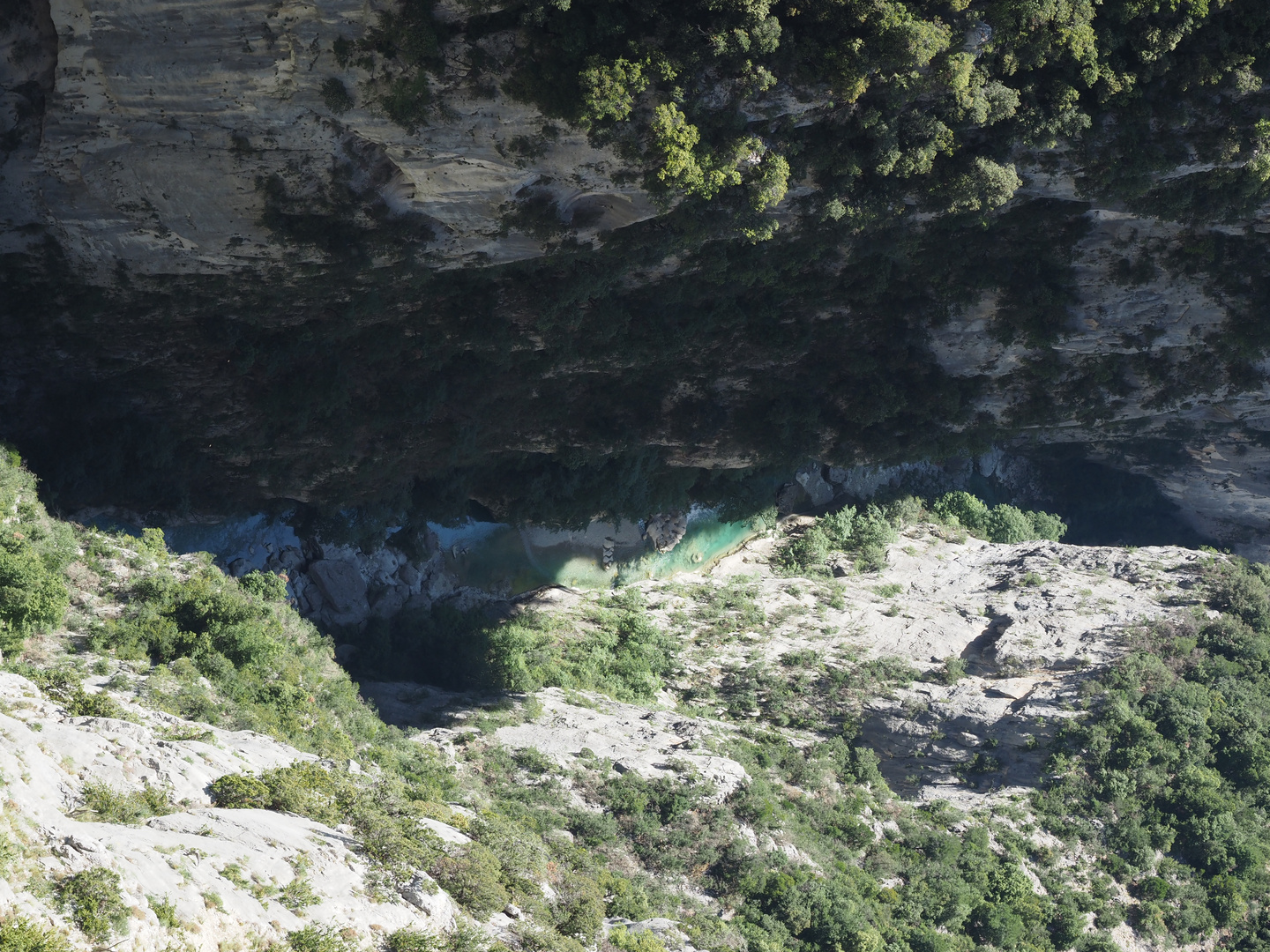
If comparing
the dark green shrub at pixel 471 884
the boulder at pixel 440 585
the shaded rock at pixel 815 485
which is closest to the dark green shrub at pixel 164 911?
the dark green shrub at pixel 471 884

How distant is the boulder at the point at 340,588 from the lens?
126 ft

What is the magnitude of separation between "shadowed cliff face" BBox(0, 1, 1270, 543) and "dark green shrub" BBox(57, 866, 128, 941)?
15.1 metres

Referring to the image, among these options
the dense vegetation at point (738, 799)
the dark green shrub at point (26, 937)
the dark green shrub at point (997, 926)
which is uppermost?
the dark green shrub at point (26, 937)

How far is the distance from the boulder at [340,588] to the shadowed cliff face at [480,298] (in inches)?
112

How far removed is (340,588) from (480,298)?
14.5 meters

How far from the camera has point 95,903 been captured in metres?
15.0

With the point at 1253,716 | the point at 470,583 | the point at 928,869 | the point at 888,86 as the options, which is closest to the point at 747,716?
the point at 928,869

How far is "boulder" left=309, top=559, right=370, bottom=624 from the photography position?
38469 mm

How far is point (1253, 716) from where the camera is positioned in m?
35.6

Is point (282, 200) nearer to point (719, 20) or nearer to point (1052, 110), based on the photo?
point (719, 20)

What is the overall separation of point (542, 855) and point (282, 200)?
17.2 meters

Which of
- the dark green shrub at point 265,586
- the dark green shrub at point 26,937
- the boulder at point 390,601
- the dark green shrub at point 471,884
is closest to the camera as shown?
the dark green shrub at point 26,937

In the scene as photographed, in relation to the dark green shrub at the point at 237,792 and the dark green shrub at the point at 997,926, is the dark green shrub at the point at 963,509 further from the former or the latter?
the dark green shrub at the point at 237,792

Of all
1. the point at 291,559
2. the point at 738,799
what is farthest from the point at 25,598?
the point at 738,799
